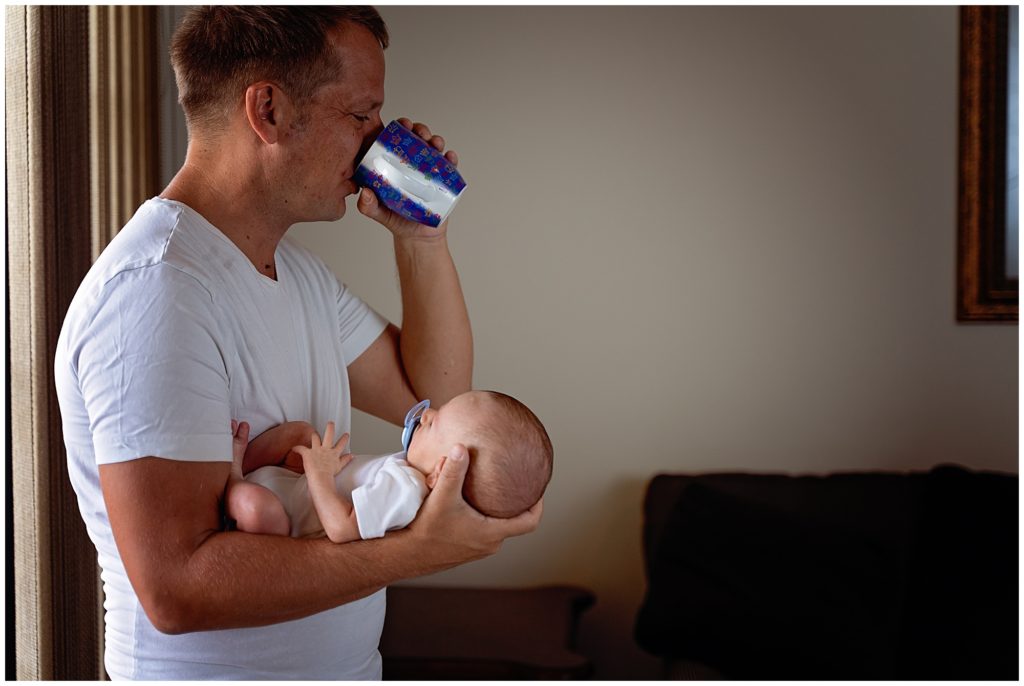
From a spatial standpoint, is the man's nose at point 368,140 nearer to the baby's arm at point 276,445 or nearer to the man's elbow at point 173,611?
the baby's arm at point 276,445

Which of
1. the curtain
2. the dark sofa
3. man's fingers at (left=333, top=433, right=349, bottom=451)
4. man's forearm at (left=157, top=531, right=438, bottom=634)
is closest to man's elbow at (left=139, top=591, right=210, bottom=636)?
man's forearm at (left=157, top=531, right=438, bottom=634)

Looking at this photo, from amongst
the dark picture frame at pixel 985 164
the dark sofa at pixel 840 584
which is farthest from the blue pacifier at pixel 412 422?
the dark picture frame at pixel 985 164

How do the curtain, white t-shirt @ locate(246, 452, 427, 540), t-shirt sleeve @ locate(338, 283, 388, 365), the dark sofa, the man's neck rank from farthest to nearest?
the dark sofa < the curtain < t-shirt sleeve @ locate(338, 283, 388, 365) < the man's neck < white t-shirt @ locate(246, 452, 427, 540)

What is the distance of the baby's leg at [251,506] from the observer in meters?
0.94

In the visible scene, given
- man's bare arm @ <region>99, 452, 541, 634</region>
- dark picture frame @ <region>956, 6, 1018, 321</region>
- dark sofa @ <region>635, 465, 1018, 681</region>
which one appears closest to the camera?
man's bare arm @ <region>99, 452, 541, 634</region>

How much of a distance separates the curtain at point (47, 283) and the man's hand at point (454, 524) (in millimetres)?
896

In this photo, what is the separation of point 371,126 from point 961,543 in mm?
1981

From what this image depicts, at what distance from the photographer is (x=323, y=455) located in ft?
3.46

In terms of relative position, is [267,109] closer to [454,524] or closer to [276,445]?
[276,445]

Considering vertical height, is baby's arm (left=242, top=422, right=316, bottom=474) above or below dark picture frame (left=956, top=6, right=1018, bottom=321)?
below

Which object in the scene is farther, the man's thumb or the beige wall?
the beige wall

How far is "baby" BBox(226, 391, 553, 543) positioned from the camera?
98 centimetres

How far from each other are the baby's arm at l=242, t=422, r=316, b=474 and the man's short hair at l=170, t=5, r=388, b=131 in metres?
0.39

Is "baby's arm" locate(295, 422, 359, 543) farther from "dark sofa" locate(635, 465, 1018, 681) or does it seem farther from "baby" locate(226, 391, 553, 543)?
Answer: "dark sofa" locate(635, 465, 1018, 681)
